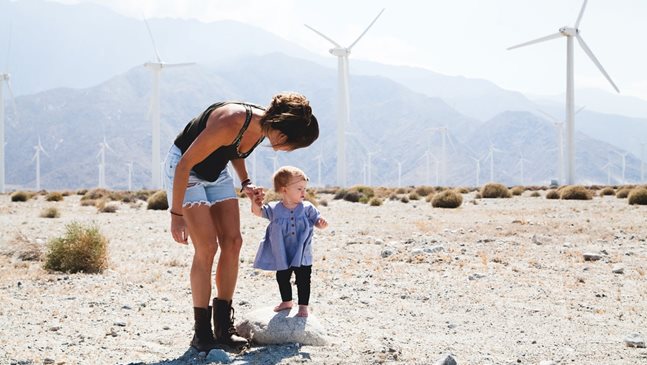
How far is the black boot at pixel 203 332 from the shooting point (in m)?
5.56

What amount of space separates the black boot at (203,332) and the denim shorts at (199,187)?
908 millimetres

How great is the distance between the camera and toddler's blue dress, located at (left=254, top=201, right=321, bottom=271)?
5.88 meters

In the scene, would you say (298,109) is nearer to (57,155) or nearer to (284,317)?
(284,317)

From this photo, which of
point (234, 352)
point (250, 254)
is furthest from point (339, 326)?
point (250, 254)

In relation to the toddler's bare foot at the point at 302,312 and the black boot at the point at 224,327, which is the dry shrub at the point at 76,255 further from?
the toddler's bare foot at the point at 302,312

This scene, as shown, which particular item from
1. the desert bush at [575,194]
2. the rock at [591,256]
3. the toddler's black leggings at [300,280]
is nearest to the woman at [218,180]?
the toddler's black leggings at [300,280]

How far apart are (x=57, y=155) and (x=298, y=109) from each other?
200384 millimetres

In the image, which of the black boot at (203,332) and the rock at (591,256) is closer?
the black boot at (203,332)

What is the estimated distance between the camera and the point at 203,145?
5.08 m

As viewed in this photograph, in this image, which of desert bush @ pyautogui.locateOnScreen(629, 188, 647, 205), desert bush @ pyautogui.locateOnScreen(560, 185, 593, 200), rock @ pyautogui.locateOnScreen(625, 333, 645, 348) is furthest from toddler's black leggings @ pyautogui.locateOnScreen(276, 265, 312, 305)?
desert bush @ pyautogui.locateOnScreen(560, 185, 593, 200)

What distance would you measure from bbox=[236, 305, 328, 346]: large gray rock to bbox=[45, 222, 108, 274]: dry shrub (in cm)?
541

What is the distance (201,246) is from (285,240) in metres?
0.86

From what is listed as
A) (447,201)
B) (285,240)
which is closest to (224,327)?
(285,240)

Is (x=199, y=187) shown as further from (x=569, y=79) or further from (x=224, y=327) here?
(x=569, y=79)
